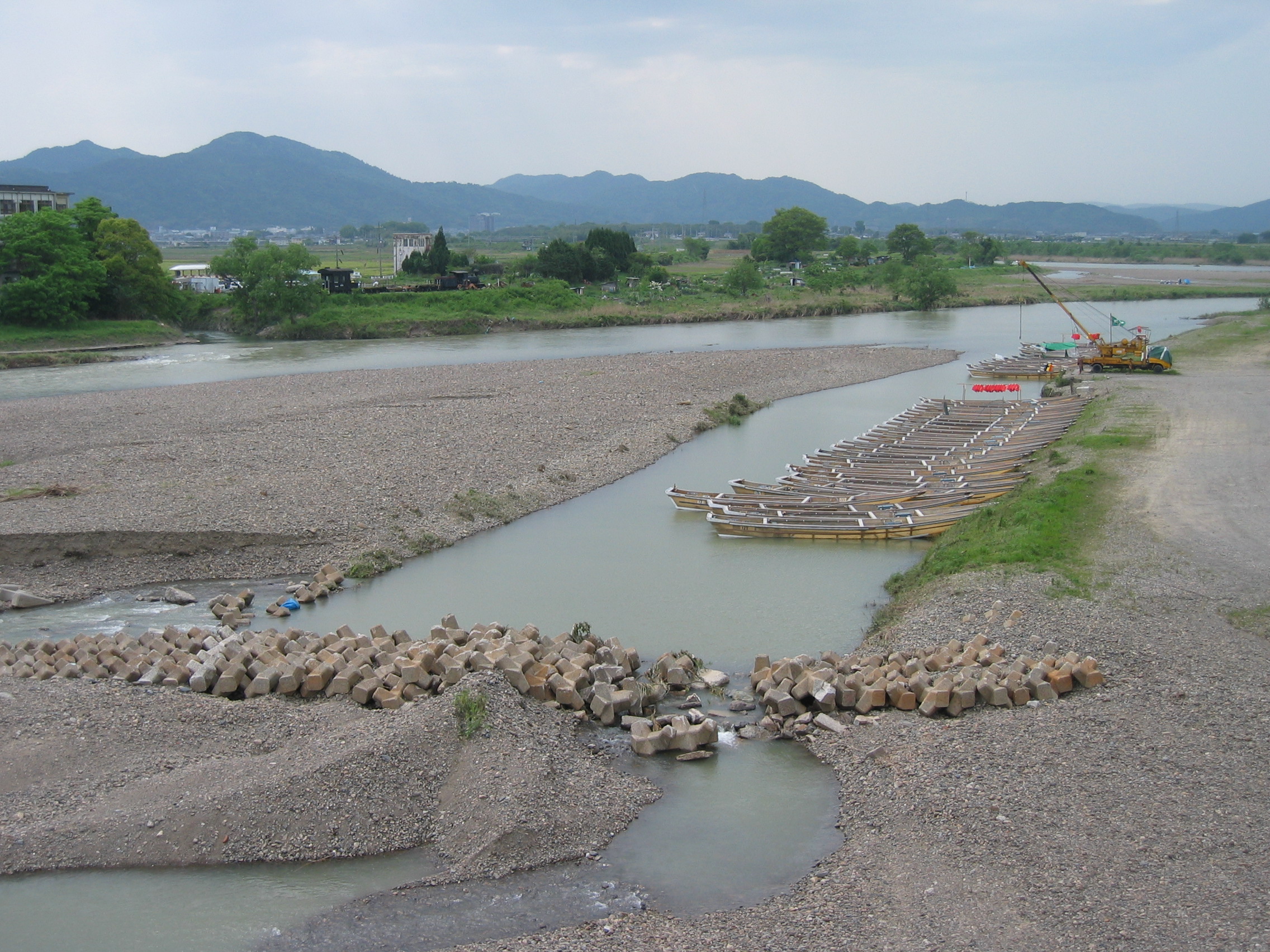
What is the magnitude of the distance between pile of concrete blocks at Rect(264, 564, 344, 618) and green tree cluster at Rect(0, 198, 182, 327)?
5166cm

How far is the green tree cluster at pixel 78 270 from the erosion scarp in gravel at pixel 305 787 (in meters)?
→ 56.7

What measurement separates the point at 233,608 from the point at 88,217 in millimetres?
64470

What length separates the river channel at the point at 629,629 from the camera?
9.01 metres

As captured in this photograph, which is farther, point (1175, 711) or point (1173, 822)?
point (1175, 711)

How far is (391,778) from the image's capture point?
10.3 meters

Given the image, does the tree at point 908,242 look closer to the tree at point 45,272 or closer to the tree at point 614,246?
the tree at point 614,246

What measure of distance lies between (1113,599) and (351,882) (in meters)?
10.5

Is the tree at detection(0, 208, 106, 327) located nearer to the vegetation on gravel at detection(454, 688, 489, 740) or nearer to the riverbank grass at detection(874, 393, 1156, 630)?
the riverbank grass at detection(874, 393, 1156, 630)

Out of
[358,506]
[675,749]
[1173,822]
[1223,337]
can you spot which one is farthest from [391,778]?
[1223,337]

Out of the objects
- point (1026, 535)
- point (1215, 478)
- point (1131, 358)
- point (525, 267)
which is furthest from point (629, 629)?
point (525, 267)

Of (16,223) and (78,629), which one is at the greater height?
(16,223)

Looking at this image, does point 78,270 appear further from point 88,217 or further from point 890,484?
point 890,484

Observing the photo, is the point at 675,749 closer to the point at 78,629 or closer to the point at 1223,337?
the point at 78,629

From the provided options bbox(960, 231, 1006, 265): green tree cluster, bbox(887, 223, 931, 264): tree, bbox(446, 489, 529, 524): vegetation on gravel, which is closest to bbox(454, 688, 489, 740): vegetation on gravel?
bbox(446, 489, 529, 524): vegetation on gravel
